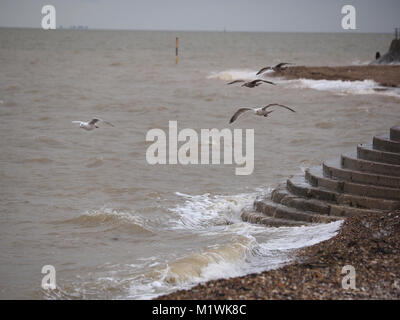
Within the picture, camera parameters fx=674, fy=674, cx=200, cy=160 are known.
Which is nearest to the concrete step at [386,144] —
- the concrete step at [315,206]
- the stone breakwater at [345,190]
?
the stone breakwater at [345,190]

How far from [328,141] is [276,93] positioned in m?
15.1

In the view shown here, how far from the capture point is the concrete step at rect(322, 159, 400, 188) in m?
9.47

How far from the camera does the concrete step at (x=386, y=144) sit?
9.83 m

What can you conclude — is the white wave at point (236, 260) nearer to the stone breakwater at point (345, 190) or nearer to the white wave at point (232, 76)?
the stone breakwater at point (345, 190)

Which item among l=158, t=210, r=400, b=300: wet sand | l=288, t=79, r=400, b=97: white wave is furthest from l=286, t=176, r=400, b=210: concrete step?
l=288, t=79, r=400, b=97: white wave

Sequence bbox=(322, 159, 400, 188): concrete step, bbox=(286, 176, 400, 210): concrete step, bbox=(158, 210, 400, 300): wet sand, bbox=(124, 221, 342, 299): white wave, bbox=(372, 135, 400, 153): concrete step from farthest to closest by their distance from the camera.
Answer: bbox=(372, 135, 400, 153): concrete step
bbox=(322, 159, 400, 188): concrete step
bbox=(286, 176, 400, 210): concrete step
bbox=(124, 221, 342, 299): white wave
bbox=(158, 210, 400, 300): wet sand

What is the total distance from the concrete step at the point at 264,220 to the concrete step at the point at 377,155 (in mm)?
1379

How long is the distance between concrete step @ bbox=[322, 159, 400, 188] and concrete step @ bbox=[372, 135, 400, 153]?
0.54 metres

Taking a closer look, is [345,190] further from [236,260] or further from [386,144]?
Result: [236,260]

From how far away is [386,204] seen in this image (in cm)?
929

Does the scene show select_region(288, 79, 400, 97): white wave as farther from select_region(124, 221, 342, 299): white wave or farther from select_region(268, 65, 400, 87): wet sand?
select_region(124, 221, 342, 299): white wave

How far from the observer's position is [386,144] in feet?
32.7

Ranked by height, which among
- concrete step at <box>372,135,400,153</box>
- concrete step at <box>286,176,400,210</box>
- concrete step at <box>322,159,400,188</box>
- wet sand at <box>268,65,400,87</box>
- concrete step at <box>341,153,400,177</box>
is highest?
wet sand at <box>268,65,400,87</box>

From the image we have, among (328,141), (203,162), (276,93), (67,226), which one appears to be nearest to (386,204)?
(67,226)
